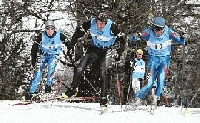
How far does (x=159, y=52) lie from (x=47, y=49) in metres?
3.55

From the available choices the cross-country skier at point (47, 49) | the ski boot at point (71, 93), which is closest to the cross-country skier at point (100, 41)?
the ski boot at point (71, 93)

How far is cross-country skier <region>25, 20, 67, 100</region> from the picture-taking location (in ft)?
36.1

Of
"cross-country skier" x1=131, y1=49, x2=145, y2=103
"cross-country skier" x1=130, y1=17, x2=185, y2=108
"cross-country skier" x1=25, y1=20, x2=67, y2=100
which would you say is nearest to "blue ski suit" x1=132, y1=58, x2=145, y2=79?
"cross-country skier" x1=131, y1=49, x2=145, y2=103

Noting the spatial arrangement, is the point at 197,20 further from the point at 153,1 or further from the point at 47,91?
the point at 47,91

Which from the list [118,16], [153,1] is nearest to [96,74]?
[118,16]

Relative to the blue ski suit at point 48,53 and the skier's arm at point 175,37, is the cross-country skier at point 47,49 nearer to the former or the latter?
the blue ski suit at point 48,53

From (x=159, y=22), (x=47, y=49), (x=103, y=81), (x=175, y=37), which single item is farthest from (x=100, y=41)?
(x=47, y=49)

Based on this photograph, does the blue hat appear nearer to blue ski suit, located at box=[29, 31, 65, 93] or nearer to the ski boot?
the ski boot

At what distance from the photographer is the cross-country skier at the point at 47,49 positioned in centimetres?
1102

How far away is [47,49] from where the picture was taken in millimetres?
11461

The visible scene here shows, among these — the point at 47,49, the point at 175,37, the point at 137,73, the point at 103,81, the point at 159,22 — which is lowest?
the point at 103,81

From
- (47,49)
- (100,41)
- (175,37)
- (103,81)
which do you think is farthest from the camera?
(47,49)

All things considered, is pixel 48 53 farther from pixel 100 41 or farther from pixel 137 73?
pixel 100 41

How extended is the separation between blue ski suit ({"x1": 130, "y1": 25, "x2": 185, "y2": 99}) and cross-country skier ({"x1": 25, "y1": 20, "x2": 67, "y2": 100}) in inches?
107
